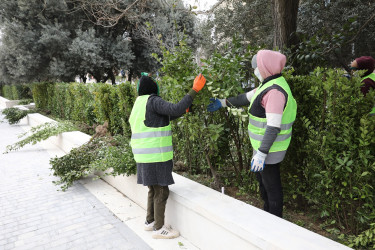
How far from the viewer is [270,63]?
2561mm

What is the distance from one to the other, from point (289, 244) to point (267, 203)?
92cm

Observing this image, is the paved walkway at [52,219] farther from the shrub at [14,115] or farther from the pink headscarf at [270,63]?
the shrub at [14,115]

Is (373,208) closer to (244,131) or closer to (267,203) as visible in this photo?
(267,203)

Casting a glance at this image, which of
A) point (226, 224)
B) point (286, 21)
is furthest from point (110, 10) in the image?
point (226, 224)

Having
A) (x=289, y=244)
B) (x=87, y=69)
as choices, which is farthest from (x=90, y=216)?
(x=87, y=69)

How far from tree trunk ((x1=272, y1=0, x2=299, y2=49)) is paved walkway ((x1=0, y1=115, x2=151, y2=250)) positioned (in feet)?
14.3

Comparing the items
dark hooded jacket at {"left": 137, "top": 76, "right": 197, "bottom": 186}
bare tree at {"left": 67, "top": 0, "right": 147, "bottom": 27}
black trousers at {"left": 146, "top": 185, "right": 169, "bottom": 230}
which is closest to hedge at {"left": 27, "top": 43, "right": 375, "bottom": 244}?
dark hooded jacket at {"left": 137, "top": 76, "right": 197, "bottom": 186}

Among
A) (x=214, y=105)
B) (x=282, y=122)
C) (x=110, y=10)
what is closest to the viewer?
(x=282, y=122)

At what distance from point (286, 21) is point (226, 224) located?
4319mm

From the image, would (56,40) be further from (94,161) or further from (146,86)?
(146,86)

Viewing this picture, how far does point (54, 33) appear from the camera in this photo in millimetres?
12500

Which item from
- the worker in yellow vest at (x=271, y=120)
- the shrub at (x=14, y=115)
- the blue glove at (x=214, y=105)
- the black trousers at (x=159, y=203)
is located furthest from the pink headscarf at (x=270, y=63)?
the shrub at (x=14, y=115)

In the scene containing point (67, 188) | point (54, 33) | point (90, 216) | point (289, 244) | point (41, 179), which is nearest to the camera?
point (289, 244)

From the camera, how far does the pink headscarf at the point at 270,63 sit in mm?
2562
